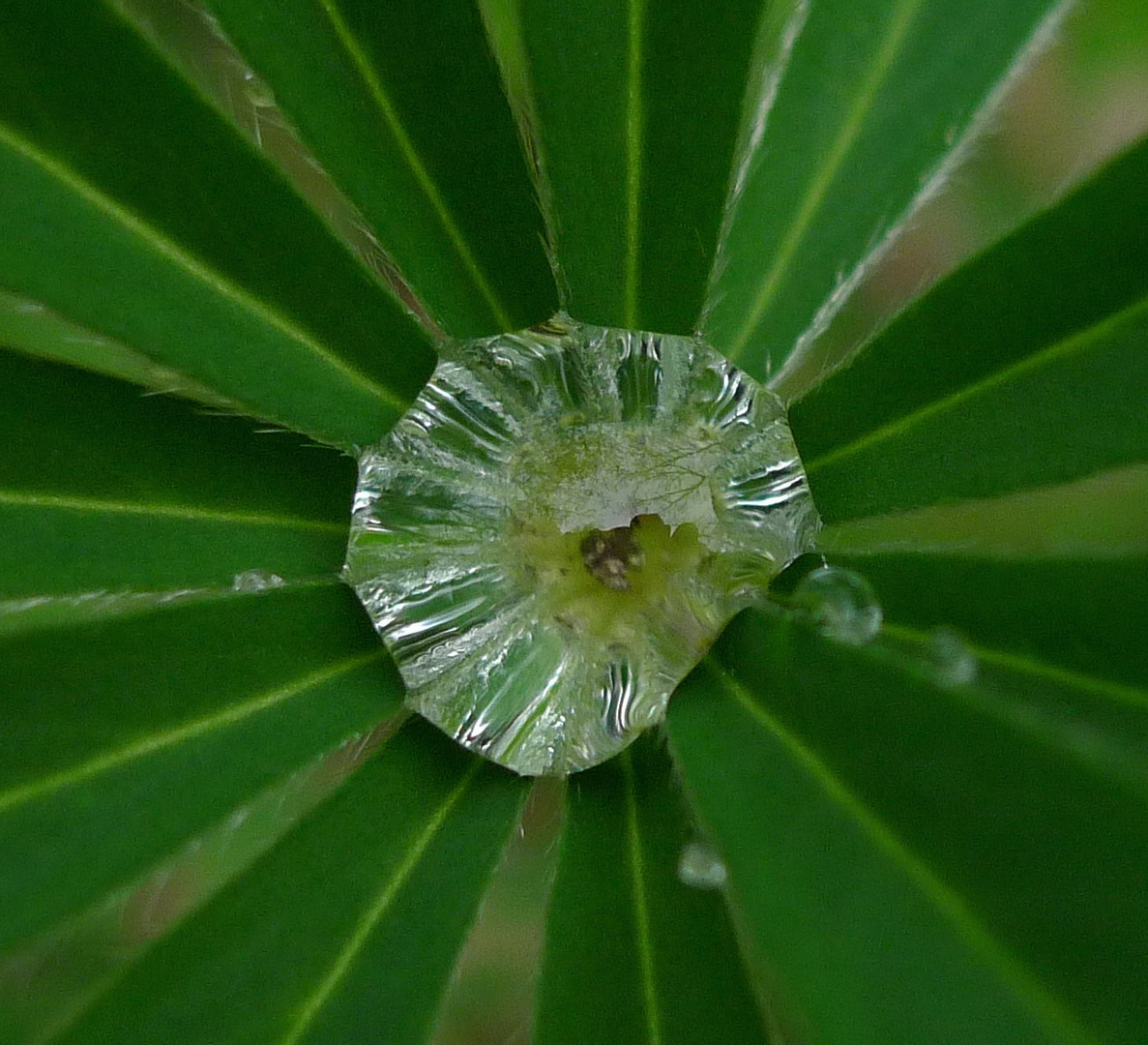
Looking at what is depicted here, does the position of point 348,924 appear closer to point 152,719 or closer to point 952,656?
point 152,719

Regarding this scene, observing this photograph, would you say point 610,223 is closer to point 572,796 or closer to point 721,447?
point 721,447

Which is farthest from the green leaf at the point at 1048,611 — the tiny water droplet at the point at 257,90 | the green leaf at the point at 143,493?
the tiny water droplet at the point at 257,90

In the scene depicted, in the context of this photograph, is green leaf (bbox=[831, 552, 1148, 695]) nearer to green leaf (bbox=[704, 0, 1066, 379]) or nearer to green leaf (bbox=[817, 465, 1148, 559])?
green leaf (bbox=[817, 465, 1148, 559])

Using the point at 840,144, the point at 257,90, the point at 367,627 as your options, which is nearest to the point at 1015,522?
the point at 840,144

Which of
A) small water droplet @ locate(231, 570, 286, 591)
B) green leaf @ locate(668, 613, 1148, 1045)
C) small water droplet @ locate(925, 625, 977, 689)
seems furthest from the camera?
small water droplet @ locate(231, 570, 286, 591)

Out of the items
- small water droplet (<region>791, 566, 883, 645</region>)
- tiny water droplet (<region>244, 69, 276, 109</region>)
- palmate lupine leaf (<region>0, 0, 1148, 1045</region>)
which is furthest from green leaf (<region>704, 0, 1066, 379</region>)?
tiny water droplet (<region>244, 69, 276, 109</region>)

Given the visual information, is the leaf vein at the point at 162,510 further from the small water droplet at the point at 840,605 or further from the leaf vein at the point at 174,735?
the small water droplet at the point at 840,605
